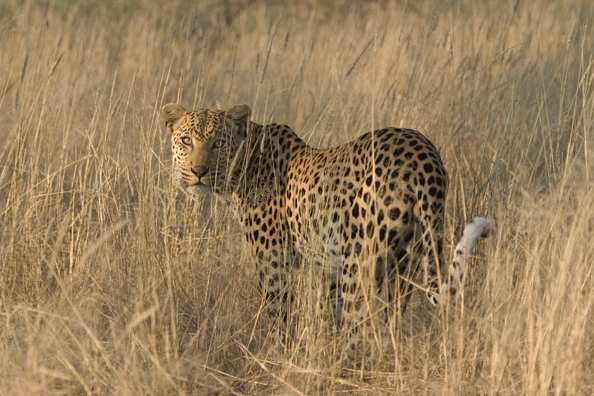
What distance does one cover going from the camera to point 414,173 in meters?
3.46

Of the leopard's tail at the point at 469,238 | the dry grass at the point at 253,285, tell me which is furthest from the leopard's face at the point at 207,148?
the leopard's tail at the point at 469,238

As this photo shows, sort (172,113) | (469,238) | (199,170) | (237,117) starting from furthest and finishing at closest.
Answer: (172,113) → (237,117) → (199,170) → (469,238)

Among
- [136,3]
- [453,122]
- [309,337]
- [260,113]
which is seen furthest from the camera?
[136,3]

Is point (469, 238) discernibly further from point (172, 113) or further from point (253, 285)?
point (172, 113)

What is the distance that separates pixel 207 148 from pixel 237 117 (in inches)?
9.7

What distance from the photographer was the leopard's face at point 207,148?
13.9ft

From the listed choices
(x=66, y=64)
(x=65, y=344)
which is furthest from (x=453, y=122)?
(x=66, y=64)

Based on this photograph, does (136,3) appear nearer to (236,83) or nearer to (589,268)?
(236,83)

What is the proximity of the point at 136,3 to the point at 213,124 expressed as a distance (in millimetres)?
10670

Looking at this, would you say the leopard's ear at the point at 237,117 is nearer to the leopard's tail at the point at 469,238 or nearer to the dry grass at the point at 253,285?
the dry grass at the point at 253,285

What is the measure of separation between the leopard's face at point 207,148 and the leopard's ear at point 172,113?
0.08 metres

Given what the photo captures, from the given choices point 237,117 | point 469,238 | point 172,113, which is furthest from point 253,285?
point 469,238

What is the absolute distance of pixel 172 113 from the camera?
4.48 metres

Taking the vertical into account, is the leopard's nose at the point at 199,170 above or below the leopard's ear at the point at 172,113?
below
